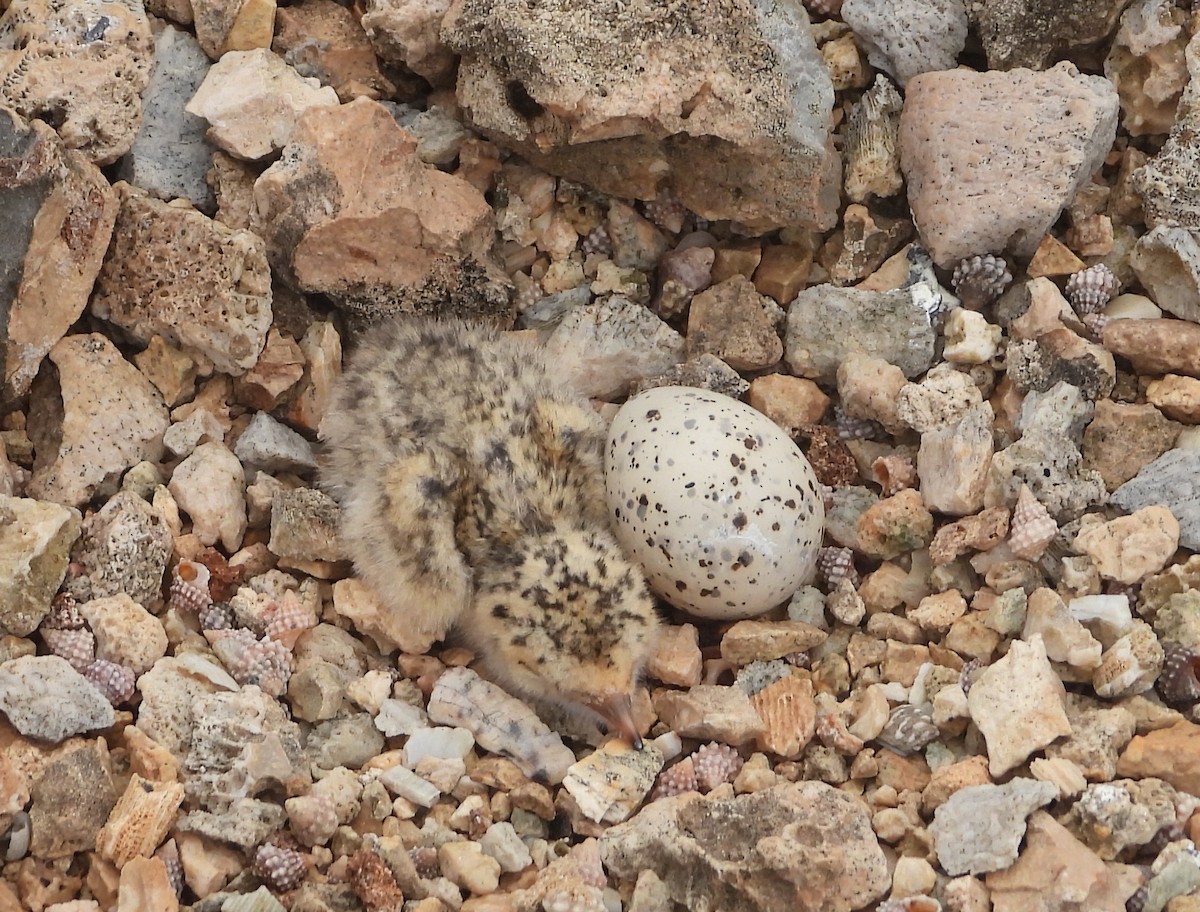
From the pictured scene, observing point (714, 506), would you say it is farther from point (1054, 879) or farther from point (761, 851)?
point (1054, 879)

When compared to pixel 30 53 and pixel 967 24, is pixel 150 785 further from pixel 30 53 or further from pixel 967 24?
pixel 967 24

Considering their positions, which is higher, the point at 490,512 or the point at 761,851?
the point at 490,512

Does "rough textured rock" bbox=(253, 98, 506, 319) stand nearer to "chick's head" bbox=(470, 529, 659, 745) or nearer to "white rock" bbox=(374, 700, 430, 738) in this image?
"chick's head" bbox=(470, 529, 659, 745)

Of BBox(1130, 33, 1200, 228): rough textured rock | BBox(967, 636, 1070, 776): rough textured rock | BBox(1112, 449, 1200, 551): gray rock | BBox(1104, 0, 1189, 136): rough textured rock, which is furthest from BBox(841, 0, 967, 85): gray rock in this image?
BBox(967, 636, 1070, 776): rough textured rock

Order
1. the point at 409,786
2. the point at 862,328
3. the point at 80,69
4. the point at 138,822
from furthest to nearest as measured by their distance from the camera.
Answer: the point at 862,328 → the point at 80,69 → the point at 409,786 → the point at 138,822

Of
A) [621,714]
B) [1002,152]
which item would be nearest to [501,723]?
[621,714]

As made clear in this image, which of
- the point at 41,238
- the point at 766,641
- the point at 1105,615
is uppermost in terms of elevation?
the point at 41,238

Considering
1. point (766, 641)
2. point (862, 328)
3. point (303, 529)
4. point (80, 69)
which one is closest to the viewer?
point (766, 641)

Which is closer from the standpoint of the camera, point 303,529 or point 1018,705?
point 1018,705

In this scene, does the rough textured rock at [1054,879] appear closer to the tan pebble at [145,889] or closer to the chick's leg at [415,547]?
the chick's leg at [415,547]
